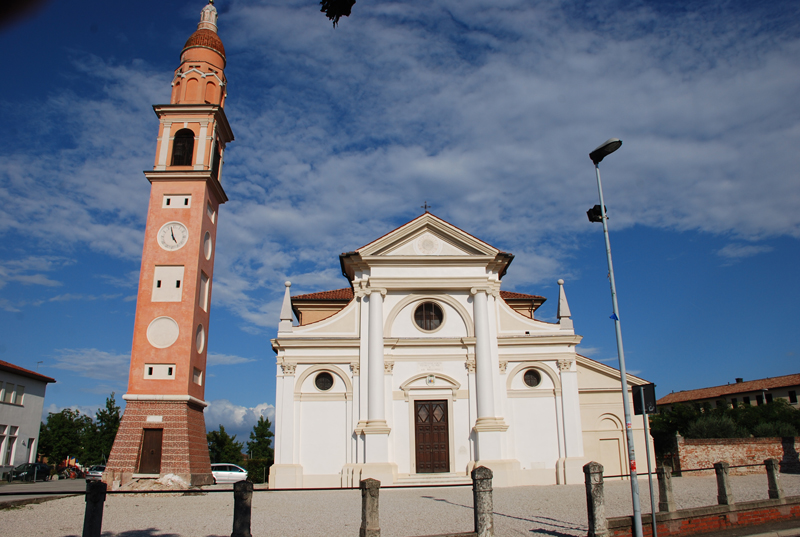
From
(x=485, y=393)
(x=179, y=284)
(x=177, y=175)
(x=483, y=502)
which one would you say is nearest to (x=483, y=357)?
(x=485, y=393)

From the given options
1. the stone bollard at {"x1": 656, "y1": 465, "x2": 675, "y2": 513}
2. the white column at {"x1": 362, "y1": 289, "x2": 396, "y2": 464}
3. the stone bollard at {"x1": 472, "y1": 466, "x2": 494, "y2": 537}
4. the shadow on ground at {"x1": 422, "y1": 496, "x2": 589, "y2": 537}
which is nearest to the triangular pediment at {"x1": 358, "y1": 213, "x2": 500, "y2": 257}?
the white column at {"x1": 362, "y1": 289, "x2": 396, "y2": 464}

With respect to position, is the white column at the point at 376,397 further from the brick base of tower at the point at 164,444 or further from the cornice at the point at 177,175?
the cornice at the point at 177,175

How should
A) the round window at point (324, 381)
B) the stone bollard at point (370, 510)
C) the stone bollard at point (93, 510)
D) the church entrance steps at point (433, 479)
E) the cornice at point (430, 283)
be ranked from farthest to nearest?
the cornice at point (430, 283) → the round window at point (324, 381) → the church entrance steps at point (433, 479) → the stone bollard at point (370, 510) → the stone bollard at point (93, 510)

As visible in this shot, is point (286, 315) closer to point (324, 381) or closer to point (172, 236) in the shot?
point (324, 381)

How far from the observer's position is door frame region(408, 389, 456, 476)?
21.8 metres

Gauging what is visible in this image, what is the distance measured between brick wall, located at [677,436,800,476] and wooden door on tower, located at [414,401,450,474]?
10.6 metres

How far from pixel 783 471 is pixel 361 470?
19629mm

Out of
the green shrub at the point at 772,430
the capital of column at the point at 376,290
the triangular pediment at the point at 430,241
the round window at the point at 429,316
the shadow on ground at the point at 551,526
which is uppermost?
the triangular pediment at the point at 430,241

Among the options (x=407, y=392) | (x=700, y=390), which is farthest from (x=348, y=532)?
(x=700, y=390)

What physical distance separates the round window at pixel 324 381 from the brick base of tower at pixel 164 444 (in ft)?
16.5

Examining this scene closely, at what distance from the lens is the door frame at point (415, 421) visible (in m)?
21.8

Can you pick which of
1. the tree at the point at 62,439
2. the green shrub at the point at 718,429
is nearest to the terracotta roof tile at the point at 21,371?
the tree at the point at 62,439

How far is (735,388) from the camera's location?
63.5m

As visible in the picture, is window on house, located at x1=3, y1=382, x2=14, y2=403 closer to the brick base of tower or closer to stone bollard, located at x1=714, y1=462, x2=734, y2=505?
the brick base of tower
